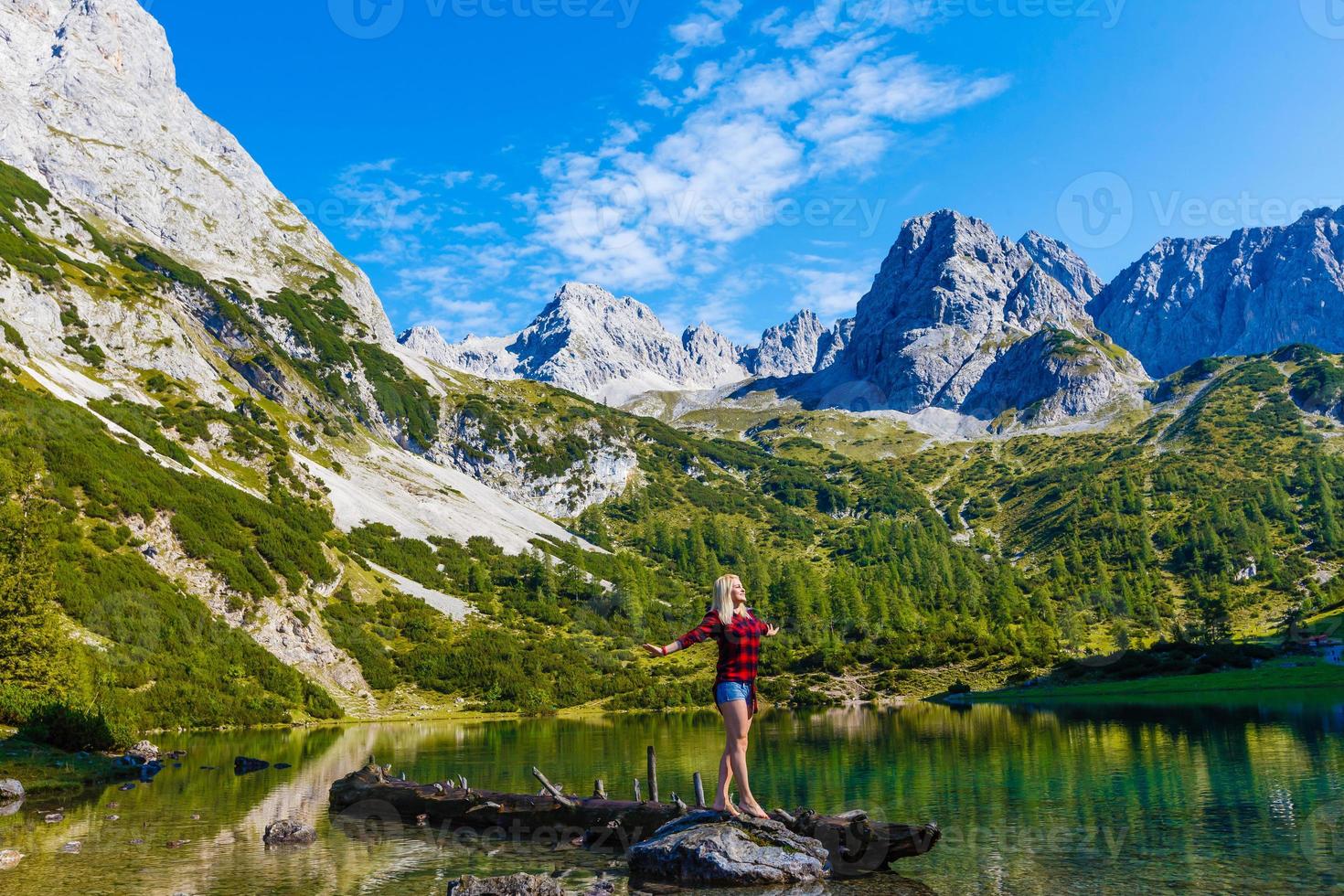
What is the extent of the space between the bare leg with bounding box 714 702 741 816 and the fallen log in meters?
1.97

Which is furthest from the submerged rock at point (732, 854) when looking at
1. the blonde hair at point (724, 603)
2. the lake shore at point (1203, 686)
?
the lake shore at point (1203, 686)

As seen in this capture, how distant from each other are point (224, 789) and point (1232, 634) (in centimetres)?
15389

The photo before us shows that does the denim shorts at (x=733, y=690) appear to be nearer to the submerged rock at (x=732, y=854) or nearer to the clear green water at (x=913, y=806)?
the submerged rock at (x=732, y=854)

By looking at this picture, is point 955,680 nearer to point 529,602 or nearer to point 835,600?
point 835,600

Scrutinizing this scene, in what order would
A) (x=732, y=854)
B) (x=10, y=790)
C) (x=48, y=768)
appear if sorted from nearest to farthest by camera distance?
(x=732, y=854) < (x=10, y=790) < (x=48, y=768)

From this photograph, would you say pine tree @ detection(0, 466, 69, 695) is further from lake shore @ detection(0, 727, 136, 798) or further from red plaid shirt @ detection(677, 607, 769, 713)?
red plaid shirt @ detection(677, 607, 769, 713)

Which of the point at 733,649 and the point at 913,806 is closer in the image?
the point at 733,649

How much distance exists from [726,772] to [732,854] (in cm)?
227

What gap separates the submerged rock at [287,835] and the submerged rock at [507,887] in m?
11.7

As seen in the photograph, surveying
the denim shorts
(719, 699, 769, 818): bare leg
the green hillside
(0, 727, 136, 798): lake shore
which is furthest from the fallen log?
the green hillside

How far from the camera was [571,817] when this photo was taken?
95.9 ft

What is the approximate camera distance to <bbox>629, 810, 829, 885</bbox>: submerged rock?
20.2 m

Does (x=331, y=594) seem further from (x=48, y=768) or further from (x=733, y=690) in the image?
(x=733, y=690)

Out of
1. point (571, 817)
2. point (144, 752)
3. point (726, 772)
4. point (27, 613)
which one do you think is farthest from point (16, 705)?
point (726, 772)
